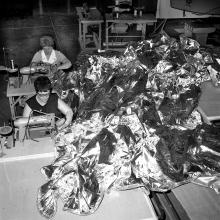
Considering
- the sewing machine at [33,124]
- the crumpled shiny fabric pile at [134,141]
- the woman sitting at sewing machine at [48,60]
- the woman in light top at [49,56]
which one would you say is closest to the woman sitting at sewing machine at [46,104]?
the crumpled shiny fabric pile at [134,141]

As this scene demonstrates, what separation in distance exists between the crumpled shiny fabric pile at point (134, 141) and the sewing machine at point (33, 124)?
100 millimetres

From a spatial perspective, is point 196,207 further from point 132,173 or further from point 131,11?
point 131,11

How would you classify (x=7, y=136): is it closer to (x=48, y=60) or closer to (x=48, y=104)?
(x=48, y=104)

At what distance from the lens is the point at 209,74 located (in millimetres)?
3023

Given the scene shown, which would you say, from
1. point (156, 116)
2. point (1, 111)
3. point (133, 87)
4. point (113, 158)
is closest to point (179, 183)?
point (113, 158)

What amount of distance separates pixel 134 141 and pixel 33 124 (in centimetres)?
66

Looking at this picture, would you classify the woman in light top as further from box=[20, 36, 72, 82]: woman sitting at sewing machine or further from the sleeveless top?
the sleeveless top

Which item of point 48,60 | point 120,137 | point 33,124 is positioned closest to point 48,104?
point 33,124

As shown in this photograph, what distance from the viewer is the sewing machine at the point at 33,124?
67.5 inches

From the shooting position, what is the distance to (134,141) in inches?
70.1

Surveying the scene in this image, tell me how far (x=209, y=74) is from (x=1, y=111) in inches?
105

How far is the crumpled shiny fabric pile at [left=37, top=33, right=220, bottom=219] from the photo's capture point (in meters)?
1.50

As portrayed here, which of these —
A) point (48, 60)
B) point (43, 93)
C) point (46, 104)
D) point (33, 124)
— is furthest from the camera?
point (48, 60)

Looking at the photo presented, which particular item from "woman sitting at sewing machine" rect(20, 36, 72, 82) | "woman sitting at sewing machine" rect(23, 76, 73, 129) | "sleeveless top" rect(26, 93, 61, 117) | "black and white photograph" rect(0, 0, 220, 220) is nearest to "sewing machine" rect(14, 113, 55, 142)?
"black and white photograph" rect(0, 0, 220, 220)
